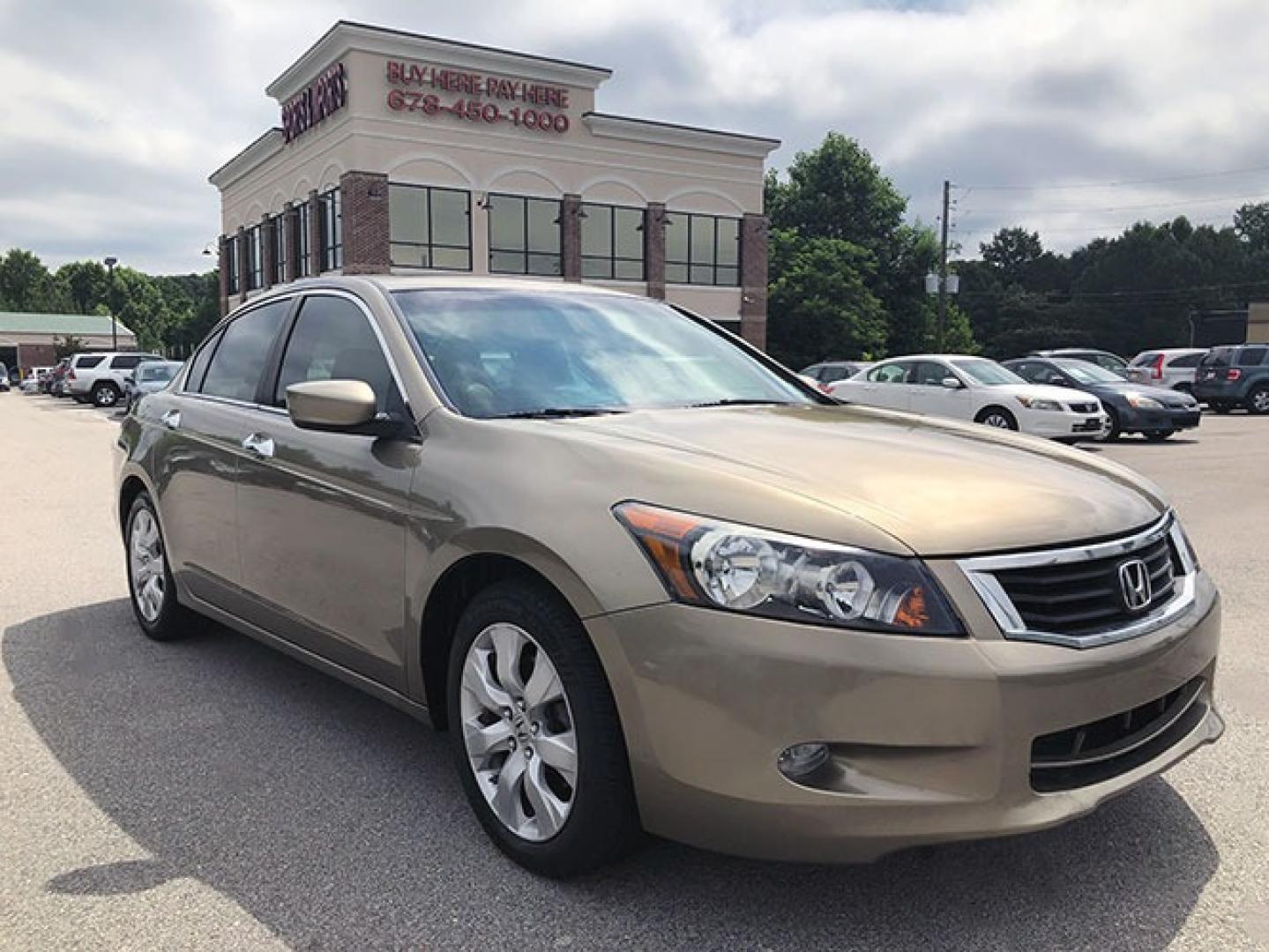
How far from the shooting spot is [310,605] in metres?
3.59

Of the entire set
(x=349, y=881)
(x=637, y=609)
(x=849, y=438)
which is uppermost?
(x=849, y=438)

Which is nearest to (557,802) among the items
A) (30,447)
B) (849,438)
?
(849,438)

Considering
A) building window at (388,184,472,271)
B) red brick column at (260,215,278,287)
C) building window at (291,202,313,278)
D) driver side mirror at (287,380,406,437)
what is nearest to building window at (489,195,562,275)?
building window at (388,184,472,271)

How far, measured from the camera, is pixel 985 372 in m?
15.6

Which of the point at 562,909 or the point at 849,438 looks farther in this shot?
the point at 849,438

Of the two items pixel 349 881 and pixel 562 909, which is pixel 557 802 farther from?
pixel 349 881

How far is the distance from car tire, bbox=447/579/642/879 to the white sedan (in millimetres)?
12060

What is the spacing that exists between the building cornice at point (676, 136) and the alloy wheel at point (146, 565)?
103 feet

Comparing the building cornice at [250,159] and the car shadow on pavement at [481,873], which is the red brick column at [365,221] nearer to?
the building cornice at [250,159]

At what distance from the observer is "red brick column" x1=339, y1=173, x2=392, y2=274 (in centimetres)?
3067

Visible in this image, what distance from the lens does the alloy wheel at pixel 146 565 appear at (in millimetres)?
4973

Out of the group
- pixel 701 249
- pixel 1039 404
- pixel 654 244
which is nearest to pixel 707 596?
pixel 1039 404

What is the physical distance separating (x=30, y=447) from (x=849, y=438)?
721 inches

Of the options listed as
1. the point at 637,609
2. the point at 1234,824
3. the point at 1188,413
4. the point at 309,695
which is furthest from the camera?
the point at 1188,413
